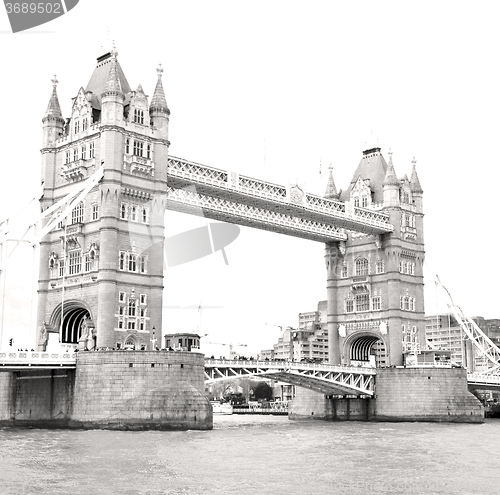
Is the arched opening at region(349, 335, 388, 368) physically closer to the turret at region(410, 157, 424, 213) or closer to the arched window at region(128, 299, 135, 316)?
the turret at region(410, 157, 424, 213)

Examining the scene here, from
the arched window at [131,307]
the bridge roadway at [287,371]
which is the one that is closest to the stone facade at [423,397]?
the bridge roadway at [287,371]

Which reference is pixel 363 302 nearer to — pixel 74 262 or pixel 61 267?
pixel 74 262

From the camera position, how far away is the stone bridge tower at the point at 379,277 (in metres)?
94.8

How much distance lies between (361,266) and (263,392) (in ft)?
315

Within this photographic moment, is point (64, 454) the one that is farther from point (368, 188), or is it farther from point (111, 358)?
point (368, 188)

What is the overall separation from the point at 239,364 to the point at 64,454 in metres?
29.9

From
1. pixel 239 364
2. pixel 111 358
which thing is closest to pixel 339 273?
pixel 239 364

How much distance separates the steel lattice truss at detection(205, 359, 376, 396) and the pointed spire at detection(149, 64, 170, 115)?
21.5 meters

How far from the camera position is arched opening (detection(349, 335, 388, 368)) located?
98375 millimetres

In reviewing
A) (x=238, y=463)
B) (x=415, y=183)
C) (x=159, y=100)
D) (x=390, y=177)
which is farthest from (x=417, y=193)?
(x=238, y=463)

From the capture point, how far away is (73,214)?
72000 mm

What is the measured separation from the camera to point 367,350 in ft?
332

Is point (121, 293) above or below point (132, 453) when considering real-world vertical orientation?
above

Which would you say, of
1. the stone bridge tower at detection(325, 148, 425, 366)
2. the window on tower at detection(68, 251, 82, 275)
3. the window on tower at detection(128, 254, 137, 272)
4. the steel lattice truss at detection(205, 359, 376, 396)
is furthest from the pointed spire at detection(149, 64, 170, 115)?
the stone bridge tower at detection(325, 148, 425, 366)
